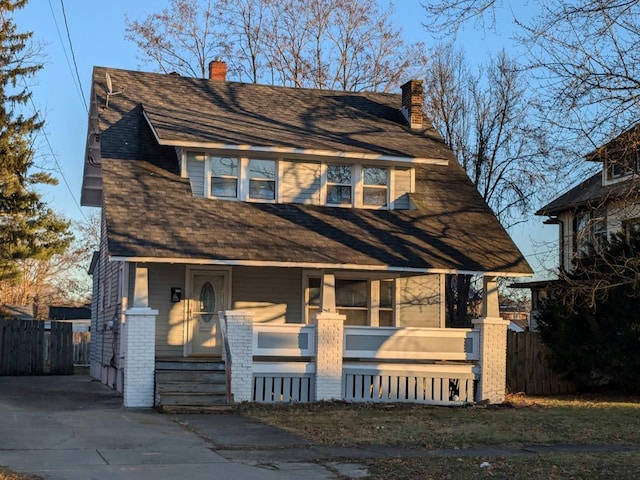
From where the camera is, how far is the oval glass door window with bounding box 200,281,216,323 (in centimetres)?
1955

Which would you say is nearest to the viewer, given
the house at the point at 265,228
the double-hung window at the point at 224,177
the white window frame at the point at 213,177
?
the house at the point at 265,228

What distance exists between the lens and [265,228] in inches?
722

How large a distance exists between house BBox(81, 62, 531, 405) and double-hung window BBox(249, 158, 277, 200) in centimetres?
3


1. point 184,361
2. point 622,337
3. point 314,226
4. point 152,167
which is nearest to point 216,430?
point 184,361

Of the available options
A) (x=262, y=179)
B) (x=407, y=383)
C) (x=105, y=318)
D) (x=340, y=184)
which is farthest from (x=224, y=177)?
(x=407, y=383)

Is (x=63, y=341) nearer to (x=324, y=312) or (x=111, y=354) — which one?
(x=111, y=354)

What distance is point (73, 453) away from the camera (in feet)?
33.5

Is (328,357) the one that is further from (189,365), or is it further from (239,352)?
(189,365)

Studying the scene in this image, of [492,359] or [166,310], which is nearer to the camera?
[492,359]

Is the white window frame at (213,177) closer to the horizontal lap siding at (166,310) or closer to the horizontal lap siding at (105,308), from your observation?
the horizontal lap siding at (166,310)

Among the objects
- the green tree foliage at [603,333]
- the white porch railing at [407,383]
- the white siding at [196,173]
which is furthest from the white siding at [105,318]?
the green tree foliage at [603,333]

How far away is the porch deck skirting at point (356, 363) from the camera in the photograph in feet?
54.7

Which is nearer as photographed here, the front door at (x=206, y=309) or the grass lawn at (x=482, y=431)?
the grass lawn at (x=482, y=431)

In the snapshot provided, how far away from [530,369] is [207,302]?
852cm
